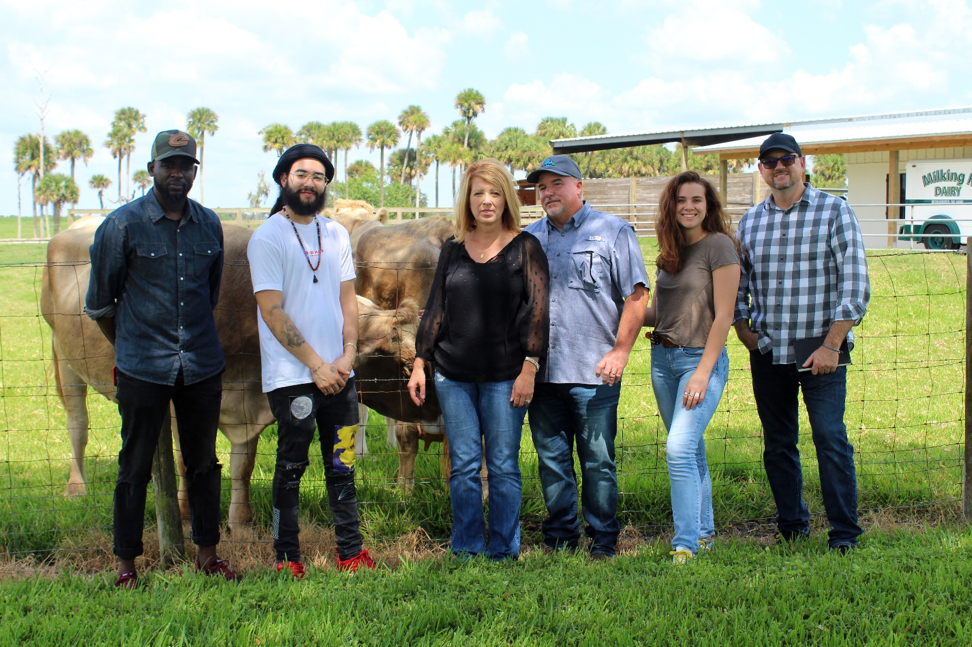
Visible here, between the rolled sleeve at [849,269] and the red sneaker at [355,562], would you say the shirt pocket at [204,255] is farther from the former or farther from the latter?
the rolled sleeve at [849,269]

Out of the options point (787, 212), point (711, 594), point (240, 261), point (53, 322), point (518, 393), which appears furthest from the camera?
point (53, 322)

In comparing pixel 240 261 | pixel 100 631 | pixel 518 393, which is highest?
pixel 240 261

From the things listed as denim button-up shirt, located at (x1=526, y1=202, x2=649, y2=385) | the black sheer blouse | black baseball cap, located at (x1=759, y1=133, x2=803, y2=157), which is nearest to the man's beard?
the black sheer blouse

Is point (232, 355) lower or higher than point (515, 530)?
higher

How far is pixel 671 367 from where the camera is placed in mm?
4105

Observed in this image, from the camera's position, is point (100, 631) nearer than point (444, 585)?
Yes

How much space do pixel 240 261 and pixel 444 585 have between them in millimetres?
2518

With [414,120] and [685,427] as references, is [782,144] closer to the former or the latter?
[685,427]

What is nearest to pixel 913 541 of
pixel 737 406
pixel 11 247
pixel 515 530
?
pixel 515 530

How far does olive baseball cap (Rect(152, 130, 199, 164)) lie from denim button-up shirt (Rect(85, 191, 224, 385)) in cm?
21

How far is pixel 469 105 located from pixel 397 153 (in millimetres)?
10668

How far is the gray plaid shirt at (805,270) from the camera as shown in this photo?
4.00 m

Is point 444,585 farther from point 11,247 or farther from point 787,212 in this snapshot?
point 11,247

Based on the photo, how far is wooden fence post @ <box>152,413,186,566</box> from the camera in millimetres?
4086
